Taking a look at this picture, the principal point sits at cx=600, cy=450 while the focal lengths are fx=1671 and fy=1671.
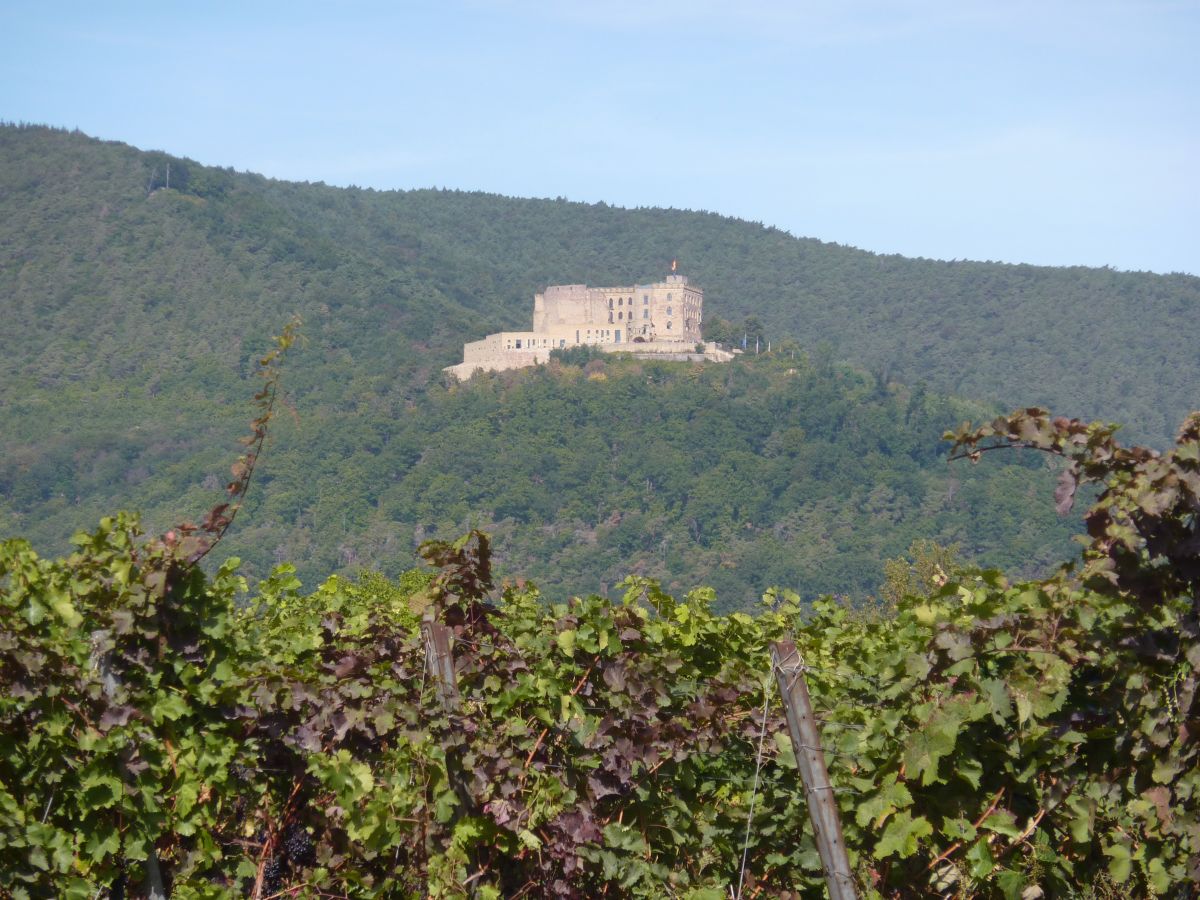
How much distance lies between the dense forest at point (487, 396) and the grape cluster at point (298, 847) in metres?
58.0

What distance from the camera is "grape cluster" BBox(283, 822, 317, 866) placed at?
6246mm

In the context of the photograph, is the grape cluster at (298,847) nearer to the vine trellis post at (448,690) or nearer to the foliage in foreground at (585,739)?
the foliage in foreground at (585,739)

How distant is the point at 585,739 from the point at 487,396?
8767 cm

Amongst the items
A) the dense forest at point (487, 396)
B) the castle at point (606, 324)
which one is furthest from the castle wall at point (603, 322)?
the dense forest at point (487, 396)

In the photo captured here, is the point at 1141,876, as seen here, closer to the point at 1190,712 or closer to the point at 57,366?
the point at 1190,712

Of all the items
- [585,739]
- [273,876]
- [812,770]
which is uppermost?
[812,770]

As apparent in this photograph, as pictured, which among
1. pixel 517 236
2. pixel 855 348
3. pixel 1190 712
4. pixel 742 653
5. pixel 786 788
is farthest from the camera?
pixel 517 236

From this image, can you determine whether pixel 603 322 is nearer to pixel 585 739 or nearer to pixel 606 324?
pixel 606 324

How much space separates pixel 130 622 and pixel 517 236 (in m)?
173

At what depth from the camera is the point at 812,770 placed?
210 inches

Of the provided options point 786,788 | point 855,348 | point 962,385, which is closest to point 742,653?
point 786,788

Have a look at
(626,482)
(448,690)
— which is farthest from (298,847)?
(626,482)

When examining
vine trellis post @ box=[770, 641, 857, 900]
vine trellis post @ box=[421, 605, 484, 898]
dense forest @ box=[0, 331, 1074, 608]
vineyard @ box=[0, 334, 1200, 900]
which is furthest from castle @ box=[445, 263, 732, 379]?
vine trellis post @ box=[770, 641, 857, 900]

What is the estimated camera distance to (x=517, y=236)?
17688 cm
